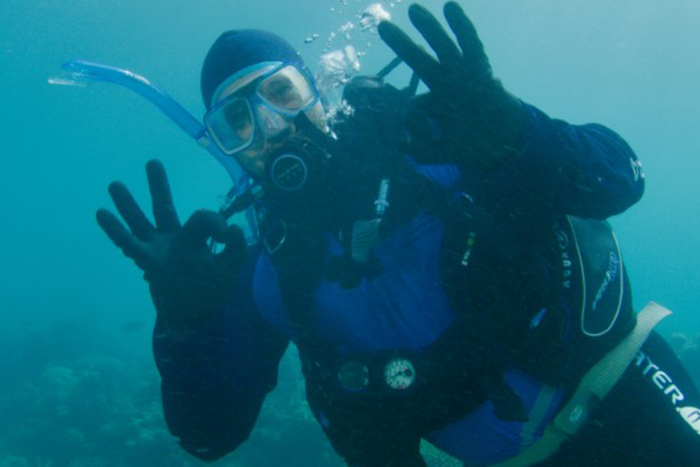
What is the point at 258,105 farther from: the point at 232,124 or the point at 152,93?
the point at 152,93

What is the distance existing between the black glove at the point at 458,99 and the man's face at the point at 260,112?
1.30 m

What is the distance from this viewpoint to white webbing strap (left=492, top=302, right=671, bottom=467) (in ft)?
6.72

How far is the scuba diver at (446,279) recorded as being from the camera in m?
1.72

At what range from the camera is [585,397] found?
2064 mm

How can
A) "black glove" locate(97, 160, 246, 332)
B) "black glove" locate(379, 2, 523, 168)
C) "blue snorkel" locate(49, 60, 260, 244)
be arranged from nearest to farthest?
"black glove" locate(379, 2, 523, 168) < "black glove" locate(97, 160, 246, 332) < "blue snorkel" locate(49, 60, 260, 244)

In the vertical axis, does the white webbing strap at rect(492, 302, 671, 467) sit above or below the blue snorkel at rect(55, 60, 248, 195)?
below

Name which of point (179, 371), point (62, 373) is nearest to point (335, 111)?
point (179, 371)

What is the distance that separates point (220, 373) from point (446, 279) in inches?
62.6

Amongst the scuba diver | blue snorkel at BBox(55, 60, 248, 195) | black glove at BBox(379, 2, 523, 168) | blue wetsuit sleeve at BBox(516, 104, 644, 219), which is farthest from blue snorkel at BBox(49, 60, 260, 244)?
blue wetsuit sleeve at BBox(516, 104, 644, 219)

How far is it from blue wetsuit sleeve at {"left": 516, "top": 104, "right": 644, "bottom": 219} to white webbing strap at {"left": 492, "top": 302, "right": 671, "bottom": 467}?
0.71 meters

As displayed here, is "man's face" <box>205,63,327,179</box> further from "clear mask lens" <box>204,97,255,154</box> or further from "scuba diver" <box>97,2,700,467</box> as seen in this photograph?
"scuba diver" <box>97,2,700,467</box>

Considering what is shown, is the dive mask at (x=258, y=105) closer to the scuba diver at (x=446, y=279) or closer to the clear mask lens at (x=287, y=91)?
the clear mask lens at (x=287, y=91)

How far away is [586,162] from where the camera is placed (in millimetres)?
1778

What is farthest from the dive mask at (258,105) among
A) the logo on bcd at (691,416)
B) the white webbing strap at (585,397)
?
the logo on bcd at (691,416)
